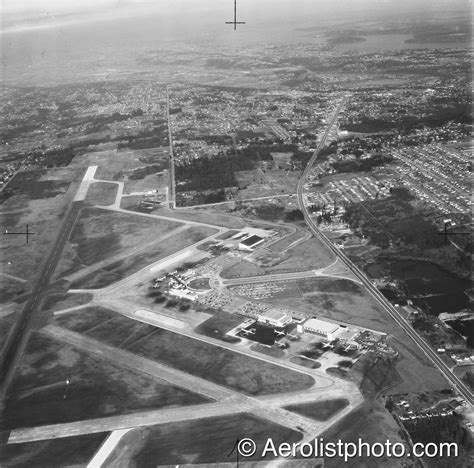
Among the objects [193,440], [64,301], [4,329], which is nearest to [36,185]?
[64,301]

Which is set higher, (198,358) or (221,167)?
(221,167)

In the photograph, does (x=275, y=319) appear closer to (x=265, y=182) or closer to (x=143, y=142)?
(x=265, y=182)

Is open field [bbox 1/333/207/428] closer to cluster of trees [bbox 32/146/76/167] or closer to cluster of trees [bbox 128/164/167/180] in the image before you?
cluster of trees [bbox 128/164/167/180]

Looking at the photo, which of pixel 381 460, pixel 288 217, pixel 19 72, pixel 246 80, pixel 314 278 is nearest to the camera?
pixel 381 460

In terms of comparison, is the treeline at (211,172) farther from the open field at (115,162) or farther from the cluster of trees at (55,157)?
the cluster of trees at (55,157)

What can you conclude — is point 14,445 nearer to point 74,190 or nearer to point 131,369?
point 131,369

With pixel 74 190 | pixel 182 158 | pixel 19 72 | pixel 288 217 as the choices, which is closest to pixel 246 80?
pixel 19 72
